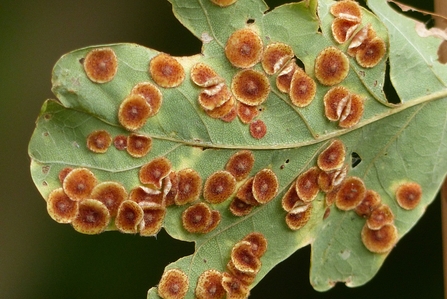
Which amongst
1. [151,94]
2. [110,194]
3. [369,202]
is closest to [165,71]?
[151,94]

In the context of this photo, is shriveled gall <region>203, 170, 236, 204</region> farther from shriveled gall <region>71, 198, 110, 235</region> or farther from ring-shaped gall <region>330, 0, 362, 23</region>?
ring-shaped gall <region>330, 0, 362, 23</region>

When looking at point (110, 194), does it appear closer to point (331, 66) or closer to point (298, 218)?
point (298, 218)

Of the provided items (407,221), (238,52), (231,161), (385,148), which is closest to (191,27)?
(238,52)

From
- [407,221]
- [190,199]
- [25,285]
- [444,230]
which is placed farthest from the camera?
[25,285]

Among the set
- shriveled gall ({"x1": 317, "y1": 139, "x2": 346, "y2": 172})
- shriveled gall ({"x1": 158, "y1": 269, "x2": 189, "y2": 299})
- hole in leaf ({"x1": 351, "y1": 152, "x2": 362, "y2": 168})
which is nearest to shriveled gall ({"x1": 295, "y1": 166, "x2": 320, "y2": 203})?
shriveled gall ({"x1": 317, "y1": 139, "x2": 346, "y2": 172})

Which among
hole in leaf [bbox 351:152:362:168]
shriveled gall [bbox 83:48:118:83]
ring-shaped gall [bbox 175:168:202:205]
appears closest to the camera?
shriveled gall [bbox 83:48:118:83]

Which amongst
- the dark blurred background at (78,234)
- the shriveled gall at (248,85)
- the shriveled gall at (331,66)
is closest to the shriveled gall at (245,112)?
the shriveled gall at (248,85)

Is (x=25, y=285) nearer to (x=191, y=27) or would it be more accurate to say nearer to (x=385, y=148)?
(x=191, y=27)

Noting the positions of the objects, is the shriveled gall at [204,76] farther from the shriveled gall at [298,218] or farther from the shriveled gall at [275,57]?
the shriveled gall at [298,218]
